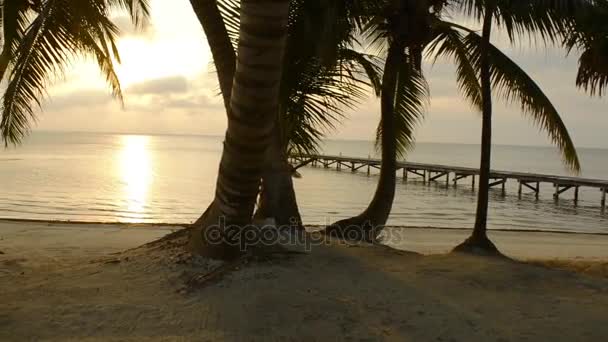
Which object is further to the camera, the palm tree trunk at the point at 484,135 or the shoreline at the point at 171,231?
the shoreline at the point at 171,231

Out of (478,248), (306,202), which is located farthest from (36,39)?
(306,202)

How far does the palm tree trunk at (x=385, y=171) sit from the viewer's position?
27.7ft

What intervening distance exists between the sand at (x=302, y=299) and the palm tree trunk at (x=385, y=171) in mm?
2180

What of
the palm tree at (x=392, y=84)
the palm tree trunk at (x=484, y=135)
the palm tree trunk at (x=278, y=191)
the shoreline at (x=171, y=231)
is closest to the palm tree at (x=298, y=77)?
the palm tree trunk at (x=278, y=191)

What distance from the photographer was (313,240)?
20.8ft

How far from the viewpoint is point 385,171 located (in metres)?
8.88

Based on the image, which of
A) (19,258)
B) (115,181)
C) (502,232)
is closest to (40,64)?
(19,258)

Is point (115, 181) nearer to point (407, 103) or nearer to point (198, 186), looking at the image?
point (198, 186)

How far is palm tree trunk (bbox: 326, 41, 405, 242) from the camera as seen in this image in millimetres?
8438

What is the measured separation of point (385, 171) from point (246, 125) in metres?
4.48

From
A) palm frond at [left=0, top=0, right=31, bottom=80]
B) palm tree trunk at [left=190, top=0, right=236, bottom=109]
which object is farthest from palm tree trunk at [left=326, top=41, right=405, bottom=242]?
palm frond at [left=0, top=0, right=31, bottom=80]

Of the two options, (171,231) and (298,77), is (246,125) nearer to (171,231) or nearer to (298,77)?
(298,77)

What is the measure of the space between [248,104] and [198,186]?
3770 cm

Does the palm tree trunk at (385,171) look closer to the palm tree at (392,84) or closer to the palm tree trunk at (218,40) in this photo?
the palm tree at (392,84)
